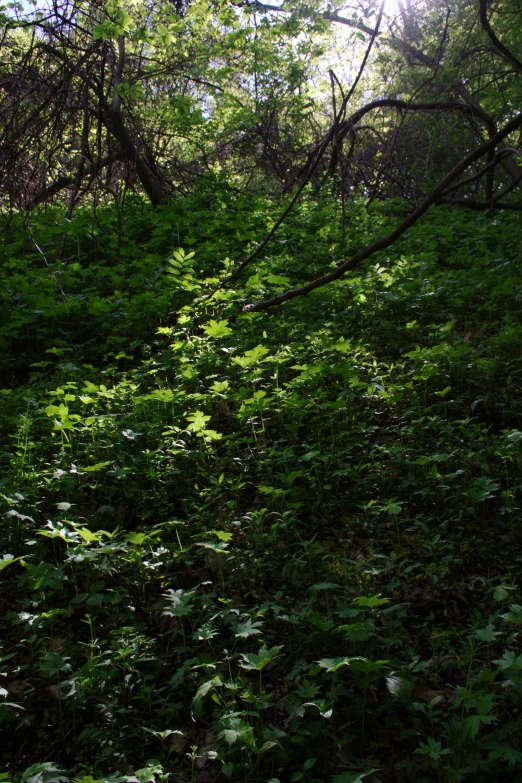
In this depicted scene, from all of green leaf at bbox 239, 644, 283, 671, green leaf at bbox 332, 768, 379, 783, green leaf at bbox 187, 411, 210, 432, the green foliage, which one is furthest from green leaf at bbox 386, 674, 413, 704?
green leaf at bbox 187, 411, 210, 432

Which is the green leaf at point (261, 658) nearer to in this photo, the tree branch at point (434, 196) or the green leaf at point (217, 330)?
the tree branch at point (434, 196)

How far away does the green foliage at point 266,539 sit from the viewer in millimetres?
2186

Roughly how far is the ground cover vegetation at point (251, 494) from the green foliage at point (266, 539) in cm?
2

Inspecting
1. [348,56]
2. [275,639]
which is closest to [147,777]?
[275,639]

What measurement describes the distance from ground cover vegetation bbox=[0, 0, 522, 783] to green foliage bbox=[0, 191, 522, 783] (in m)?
0.02

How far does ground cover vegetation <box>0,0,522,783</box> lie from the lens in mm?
2217

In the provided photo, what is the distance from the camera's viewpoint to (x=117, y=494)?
3.64m

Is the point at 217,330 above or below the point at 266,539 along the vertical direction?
above

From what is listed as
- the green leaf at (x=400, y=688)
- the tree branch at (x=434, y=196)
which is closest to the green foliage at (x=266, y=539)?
the green leaf at (x=400, y=688)

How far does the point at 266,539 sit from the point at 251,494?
0.53m

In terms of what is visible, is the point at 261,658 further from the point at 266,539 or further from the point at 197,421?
the point at 197,421

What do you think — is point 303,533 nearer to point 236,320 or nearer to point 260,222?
point 236,320

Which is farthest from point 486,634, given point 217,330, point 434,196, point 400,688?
point 217,330

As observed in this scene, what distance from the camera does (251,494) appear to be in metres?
3.66
